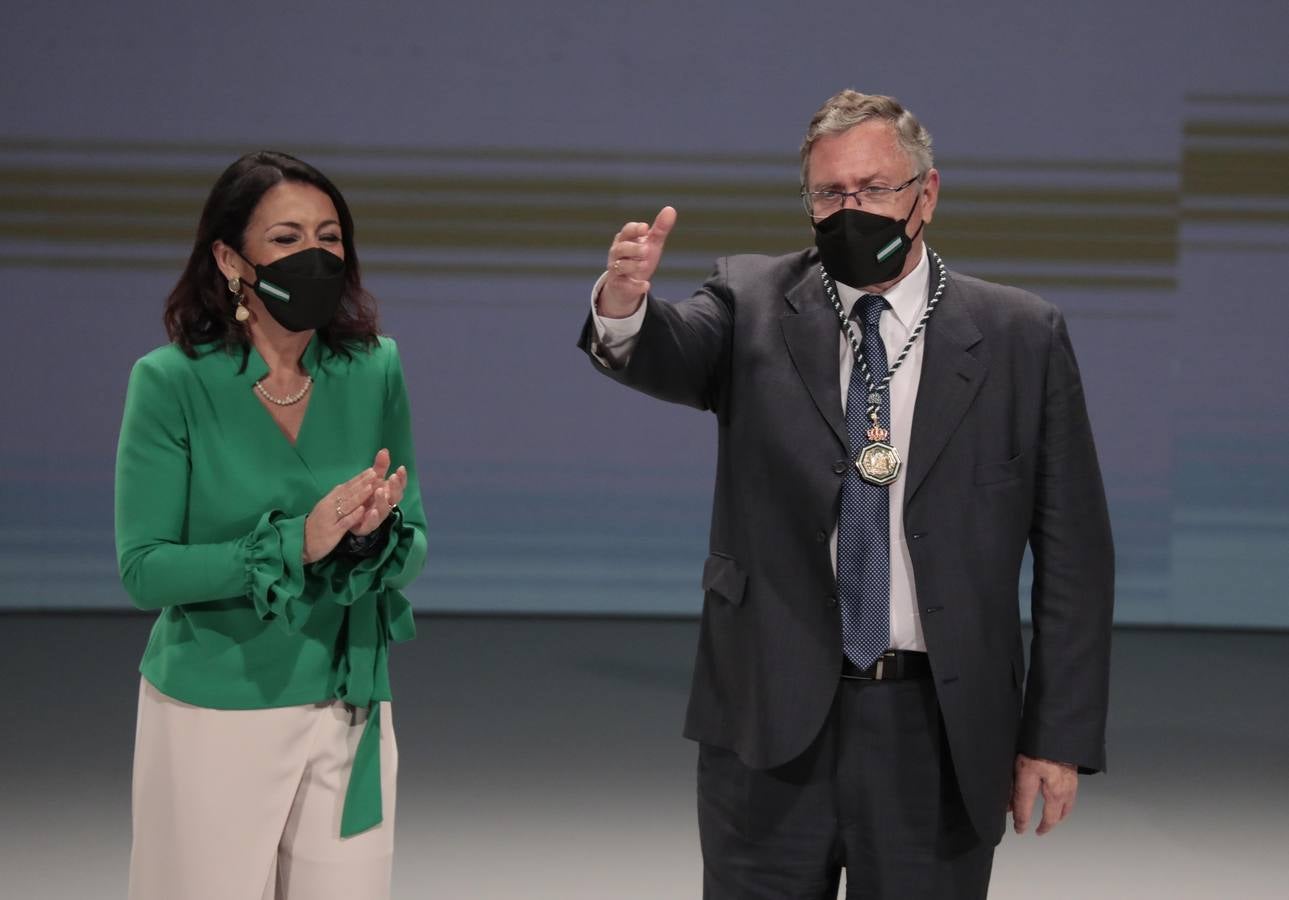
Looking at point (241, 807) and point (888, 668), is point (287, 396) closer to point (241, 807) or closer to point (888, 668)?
point (241, 807)

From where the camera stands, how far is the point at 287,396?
2285 mm

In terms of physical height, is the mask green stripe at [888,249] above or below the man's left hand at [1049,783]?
above

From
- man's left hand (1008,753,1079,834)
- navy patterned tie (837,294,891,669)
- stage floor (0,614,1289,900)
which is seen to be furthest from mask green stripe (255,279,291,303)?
stage floor (0,614,1289,900)

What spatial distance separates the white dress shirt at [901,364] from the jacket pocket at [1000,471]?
0.11 metres

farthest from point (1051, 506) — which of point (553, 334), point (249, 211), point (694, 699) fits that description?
point (553, 334)

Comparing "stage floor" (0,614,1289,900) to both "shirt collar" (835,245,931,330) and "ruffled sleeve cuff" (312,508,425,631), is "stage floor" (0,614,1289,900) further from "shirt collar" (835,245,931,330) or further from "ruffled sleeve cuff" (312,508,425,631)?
"shirt collar" (835,245,931,330)

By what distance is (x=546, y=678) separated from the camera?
6125 mm

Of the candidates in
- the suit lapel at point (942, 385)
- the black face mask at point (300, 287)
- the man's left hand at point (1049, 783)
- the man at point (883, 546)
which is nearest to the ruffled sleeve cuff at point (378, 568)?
the black face mask at point (300, 287)

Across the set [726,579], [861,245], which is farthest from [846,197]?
[726,579]

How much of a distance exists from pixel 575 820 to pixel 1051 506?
251 centimetres

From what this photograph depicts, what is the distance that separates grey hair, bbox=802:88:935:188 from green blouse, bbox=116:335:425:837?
812 mm

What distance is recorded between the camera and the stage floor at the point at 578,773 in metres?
3.93

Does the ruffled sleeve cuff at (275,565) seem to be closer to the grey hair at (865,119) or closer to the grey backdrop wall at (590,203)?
the grey hair at (865,119)

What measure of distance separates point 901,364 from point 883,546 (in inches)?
10.3
